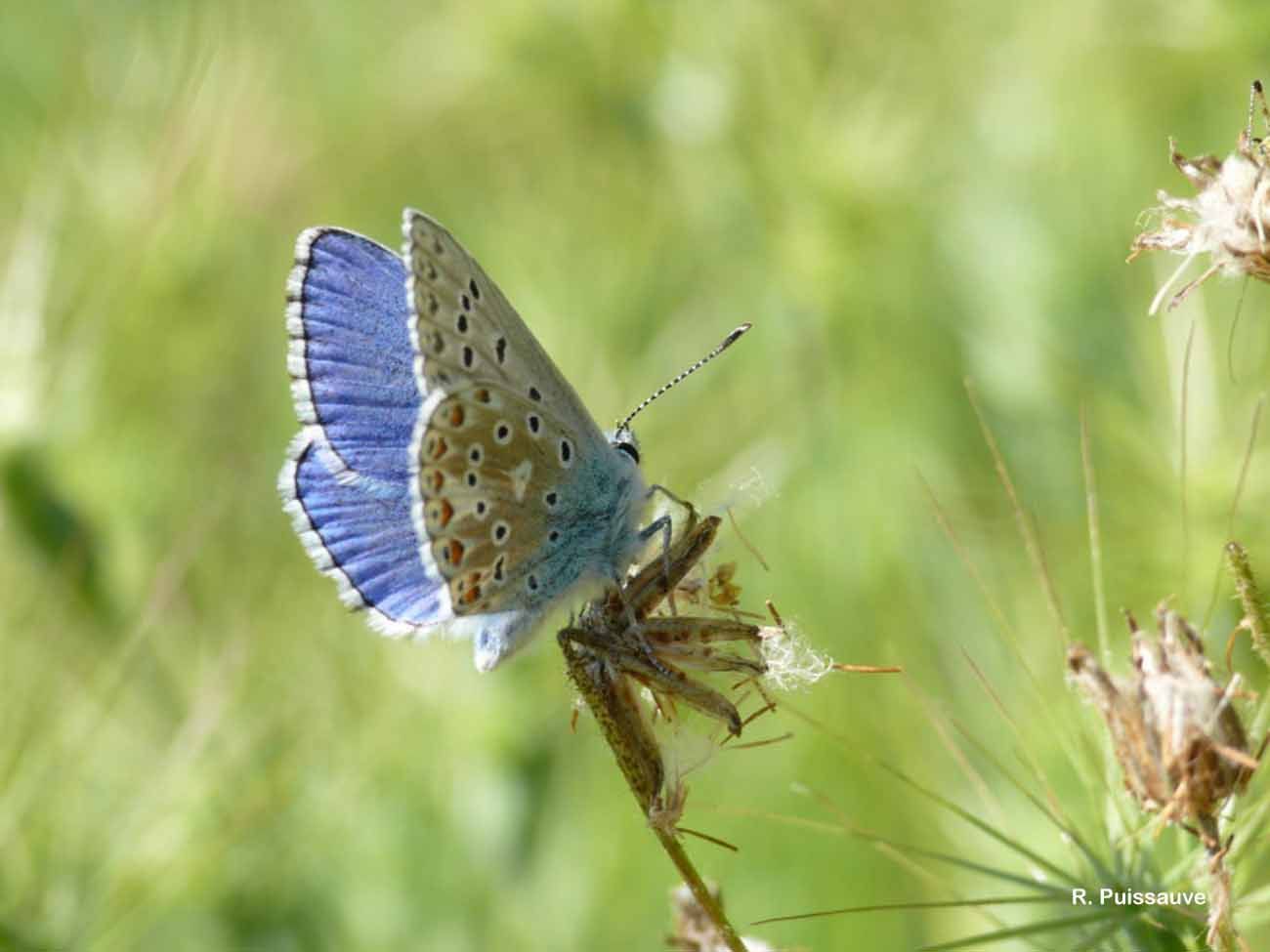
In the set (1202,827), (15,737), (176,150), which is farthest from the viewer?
(176,150)

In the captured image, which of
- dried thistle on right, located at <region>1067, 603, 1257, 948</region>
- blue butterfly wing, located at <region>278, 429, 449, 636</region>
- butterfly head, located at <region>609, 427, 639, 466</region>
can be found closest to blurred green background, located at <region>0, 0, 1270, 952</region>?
blue butterfly wing, located at <region>278, 429, 449, 636</region>

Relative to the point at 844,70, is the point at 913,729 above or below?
below

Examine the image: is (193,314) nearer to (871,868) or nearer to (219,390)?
(219,390)

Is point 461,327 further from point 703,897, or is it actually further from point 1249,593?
point 1249,593

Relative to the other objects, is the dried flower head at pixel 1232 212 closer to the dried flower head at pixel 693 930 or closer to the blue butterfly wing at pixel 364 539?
the dried flower head at pixel 693 930

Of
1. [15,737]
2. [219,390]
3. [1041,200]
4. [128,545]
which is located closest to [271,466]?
[219,390]

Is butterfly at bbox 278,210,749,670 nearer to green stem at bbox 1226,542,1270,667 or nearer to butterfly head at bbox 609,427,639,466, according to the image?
butterfly head at bbox 609,427,639,466

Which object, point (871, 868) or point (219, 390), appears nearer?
point (871, 868)

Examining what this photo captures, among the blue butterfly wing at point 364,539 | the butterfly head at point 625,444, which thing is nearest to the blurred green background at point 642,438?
the blue butterfly wing at point 364,539
